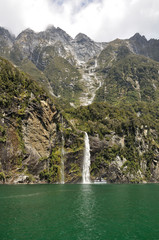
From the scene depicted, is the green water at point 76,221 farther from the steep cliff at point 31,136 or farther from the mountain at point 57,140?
the mountain at point 57,140

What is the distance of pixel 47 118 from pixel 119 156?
38.0 meters

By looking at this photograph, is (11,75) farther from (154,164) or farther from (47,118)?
(154,164)

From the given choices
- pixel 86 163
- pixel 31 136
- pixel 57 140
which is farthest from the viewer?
pixel 86 163

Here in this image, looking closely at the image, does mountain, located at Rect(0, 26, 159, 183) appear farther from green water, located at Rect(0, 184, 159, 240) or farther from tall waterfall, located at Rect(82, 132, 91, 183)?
green water, located at Rect(0, 184, 159, 240)

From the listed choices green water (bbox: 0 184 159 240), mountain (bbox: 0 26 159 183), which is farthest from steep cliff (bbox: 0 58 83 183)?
green water (bbox: 0 184 159 240)

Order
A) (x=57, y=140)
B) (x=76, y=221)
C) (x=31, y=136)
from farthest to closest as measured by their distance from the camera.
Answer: (x=57, y=140)
(x=31, y=136)
(x=76, y=221)

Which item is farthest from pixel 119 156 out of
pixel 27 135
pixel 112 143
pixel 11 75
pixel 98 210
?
pixel 98 210

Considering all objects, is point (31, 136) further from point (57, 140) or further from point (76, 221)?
point (76, 221)

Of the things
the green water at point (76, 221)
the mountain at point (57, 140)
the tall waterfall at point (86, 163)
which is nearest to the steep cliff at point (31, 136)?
the mountain at point (57, 140)

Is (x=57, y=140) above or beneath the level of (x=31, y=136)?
above

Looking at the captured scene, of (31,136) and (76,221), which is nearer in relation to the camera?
(76,221)

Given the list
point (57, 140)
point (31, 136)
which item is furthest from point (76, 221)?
point (57, 140)

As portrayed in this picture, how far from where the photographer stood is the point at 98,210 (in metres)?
29.2

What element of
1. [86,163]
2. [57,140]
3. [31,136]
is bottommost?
[86,163]
